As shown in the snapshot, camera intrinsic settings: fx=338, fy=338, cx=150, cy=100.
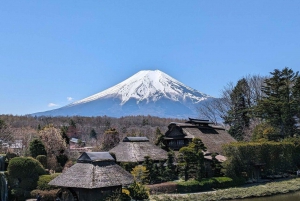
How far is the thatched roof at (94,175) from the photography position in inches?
860

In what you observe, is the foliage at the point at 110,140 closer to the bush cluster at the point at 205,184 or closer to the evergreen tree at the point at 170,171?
the evergreen tree at the point at 170,171

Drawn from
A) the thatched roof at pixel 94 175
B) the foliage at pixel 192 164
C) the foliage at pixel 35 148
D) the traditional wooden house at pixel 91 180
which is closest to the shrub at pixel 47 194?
the traditional wooden house at pixel 91 180

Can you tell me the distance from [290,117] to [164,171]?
19.0 m

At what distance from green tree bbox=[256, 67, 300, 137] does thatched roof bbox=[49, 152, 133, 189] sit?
81.3 feet

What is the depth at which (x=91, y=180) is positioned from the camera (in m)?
21.8

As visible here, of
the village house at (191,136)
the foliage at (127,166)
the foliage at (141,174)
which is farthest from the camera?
the village house at (191,136)

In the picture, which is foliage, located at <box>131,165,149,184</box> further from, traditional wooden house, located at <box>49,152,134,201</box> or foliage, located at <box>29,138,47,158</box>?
foliage, located at <box>29,138,47,158</box>

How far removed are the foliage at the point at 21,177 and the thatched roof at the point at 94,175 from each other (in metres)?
3.31

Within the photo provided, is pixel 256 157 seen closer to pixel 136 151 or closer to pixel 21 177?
pixel 136 151

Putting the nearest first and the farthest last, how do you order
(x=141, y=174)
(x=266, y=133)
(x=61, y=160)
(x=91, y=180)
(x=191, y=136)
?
(x=91, y=180) < (x=141, y=174) < (x=61, y=160) < (x=266, y=133) < (x=191, y=136)

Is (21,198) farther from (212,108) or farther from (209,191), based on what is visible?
(212,108)

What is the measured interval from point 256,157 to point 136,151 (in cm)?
1236

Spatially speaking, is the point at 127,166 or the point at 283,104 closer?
the point at 127,166

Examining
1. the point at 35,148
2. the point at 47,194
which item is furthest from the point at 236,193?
the point at 35,148
